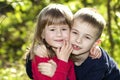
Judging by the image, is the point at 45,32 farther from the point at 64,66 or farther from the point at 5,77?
the point at 5,77

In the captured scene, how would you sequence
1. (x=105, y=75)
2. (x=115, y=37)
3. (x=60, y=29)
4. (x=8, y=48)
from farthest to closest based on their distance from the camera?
1. (x=8, y=48)
2. (x=115, y=37)
3. (x=105, y=75)
4. (x=60, y=29)

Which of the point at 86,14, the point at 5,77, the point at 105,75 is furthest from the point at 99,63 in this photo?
the point at 5,77

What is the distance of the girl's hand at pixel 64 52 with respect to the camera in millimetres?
4473

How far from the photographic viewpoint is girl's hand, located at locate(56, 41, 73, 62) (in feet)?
14.7

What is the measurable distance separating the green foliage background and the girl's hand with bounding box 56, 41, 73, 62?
2.77 ft

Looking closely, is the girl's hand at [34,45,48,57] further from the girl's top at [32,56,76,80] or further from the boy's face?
the boy's face

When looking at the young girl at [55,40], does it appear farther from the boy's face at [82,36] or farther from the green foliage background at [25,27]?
the green foliage background at [25,27]

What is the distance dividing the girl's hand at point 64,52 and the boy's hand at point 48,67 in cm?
9

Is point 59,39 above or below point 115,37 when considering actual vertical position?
above

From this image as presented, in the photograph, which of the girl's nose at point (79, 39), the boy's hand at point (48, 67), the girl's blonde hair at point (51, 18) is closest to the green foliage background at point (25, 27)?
the girl's blonde hair at point (51, 18)

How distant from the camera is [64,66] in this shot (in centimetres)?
447

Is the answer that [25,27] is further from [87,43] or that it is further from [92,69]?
[87,43]

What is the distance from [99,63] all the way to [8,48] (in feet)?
19.6

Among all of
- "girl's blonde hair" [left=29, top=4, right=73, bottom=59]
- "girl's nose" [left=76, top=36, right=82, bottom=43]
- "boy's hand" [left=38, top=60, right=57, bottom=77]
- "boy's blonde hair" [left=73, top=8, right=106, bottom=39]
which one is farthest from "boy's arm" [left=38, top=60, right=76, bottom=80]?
"boy's blonde hair" [left=73, top=8, right=106, bottom=39]
